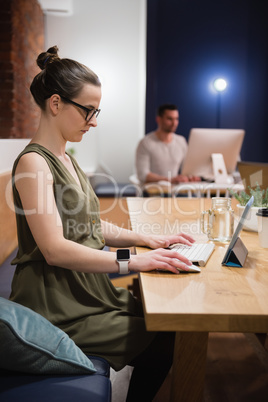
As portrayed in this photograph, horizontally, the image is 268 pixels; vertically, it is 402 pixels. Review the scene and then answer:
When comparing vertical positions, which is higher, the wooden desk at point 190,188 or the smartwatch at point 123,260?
the smartwatch at point 123,260

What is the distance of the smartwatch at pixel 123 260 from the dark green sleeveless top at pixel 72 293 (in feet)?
0.59

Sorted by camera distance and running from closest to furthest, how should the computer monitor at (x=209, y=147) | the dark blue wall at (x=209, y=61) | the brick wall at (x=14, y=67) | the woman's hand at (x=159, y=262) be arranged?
the woman's hand at (x=159, y=262) < the computer monitor at (x=209, y=147) < the brick wall at (x=14, y=67) < the dark blue wall at (x=209, y=61)

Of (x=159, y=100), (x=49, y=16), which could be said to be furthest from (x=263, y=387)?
(x=49, y=16)

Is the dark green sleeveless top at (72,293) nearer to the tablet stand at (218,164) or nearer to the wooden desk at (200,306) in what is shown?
the wooden desk at (200,306)

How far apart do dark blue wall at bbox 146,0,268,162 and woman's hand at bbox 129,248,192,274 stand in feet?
17.0

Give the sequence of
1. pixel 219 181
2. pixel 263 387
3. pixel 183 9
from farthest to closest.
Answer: pixel 183 9
pixel 219 181
pixel 263 387

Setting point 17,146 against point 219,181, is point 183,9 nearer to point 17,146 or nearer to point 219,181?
point 219,181

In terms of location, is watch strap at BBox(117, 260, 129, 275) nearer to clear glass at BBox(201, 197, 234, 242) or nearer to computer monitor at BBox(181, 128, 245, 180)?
clear glass at BBox(201, 197, 234, 242)

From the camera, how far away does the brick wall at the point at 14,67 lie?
429 cm

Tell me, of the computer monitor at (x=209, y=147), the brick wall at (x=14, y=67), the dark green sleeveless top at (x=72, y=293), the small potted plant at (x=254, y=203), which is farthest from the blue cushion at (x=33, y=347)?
the brick wall at (x=14, y=67)

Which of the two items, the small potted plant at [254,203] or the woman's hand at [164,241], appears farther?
the small potted plant at [254,203]

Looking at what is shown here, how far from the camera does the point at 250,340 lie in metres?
2.34

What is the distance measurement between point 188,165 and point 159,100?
2.70m

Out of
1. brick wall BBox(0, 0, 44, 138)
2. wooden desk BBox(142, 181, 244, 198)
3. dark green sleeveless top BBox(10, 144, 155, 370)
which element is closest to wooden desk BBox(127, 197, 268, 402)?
dark green sleeveless top BBox(10, 144, 155, 370)
